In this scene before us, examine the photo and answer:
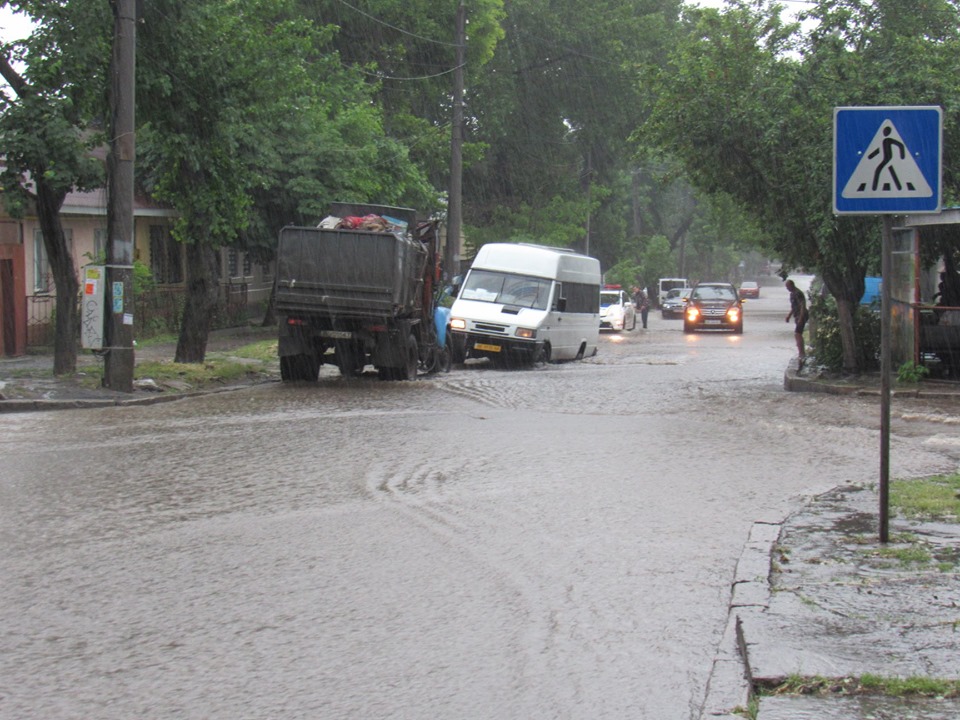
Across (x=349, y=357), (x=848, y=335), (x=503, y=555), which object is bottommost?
(x=503, y=555)

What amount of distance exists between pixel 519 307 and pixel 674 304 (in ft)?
135

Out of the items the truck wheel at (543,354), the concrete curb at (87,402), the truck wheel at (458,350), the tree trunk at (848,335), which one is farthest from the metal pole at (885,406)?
the truck wheel at (543,354)

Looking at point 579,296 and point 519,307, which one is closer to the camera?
point 519,307

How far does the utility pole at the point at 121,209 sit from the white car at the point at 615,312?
30.0 m

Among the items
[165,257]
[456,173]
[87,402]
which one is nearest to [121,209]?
[87,402]

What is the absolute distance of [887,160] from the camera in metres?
7.82

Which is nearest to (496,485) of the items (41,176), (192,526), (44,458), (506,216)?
(192,526)

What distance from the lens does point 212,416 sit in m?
15.3

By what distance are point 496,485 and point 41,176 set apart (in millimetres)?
10209

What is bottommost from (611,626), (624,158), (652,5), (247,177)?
(611,626)

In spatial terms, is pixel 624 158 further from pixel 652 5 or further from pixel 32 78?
pixel 32 78

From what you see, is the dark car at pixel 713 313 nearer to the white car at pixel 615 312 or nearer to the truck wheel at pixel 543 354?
the white car at pixel 615 312

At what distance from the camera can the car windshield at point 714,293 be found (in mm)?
45562

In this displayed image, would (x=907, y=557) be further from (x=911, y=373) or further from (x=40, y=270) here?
(x=40, y=270)
